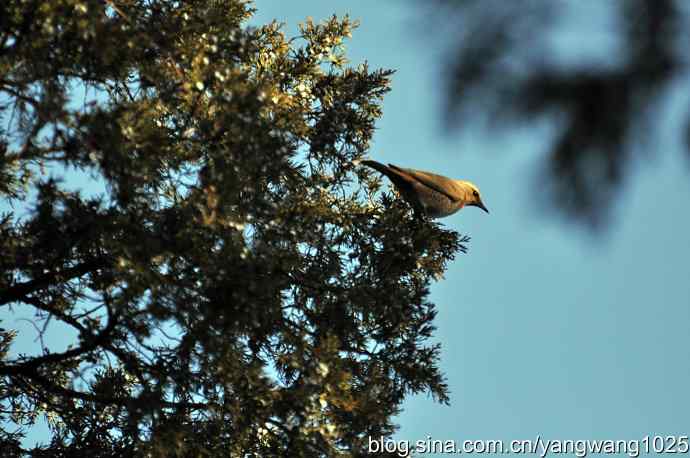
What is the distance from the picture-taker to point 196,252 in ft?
17.7

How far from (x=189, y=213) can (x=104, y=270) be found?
3.67ft

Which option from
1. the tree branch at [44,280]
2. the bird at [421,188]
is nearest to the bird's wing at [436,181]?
the bird at [421,188]

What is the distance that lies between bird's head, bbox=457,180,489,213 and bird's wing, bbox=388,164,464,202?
1.09 ft

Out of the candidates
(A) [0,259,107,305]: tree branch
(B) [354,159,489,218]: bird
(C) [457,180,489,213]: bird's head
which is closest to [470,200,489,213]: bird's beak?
(C) [457,180,489,213]: bird's head

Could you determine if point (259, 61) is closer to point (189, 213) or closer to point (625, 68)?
point (189, 213)

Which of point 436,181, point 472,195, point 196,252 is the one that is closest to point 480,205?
point 472,195

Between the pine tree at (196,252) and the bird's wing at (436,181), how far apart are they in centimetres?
37

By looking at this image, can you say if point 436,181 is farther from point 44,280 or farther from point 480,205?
point 44,280

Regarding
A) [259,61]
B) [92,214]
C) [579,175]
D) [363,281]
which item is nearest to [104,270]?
[92,214]

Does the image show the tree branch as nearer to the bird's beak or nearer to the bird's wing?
the bird's wing

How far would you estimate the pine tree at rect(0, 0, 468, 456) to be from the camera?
17.1ft

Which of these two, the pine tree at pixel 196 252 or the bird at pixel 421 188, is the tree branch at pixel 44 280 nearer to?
the pine tree at pixel 196 252

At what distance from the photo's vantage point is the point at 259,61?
7832 mm

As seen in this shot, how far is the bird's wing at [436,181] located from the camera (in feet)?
24.6
